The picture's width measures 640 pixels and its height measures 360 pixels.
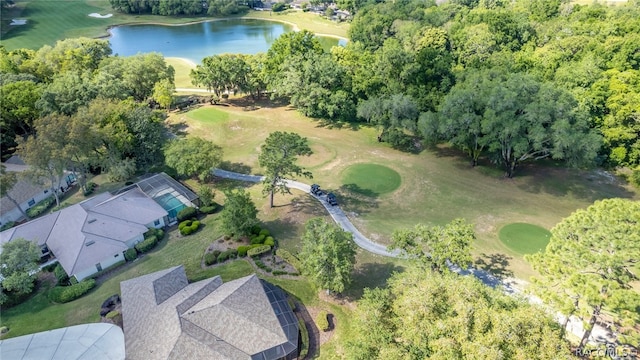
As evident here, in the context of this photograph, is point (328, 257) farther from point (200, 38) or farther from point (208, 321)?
point (200, 38)

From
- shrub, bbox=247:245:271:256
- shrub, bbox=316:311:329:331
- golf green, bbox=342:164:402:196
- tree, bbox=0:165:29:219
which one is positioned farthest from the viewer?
golf green, bbox=342:164:402:196

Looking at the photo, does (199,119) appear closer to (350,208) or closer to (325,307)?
(350,208)

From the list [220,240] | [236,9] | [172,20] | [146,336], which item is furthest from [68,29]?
[146,336]

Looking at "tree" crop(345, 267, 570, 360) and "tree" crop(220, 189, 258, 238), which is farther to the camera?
"tree" crop(220, 189, 258, 238)

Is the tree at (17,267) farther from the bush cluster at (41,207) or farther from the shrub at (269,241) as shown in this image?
the shrub at (269,241)

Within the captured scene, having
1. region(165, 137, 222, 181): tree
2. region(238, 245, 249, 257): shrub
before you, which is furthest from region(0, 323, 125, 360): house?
region(165, 137, 222, 181): tree

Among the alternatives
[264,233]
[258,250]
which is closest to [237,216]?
[264,233]

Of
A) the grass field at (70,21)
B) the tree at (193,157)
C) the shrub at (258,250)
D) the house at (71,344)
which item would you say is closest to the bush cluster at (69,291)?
the house at (71,344)

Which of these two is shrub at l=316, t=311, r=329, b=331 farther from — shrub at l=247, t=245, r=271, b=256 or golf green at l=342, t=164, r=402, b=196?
golf green at l=342, t=164, r=402, b=196
